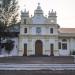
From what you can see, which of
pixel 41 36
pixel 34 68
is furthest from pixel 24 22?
pixel 34 68

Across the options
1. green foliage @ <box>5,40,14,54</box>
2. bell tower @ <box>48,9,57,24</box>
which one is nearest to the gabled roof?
bell tower @ <box>48,9,57,24</box>

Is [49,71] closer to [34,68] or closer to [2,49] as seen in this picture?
[34,68]

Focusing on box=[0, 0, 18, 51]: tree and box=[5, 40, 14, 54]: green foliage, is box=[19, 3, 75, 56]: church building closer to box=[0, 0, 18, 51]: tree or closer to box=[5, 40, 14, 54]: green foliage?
box=[5, 40, 14, 54]: green foliage

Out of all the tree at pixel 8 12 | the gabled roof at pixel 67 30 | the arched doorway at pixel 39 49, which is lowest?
the arched doorway at pixel 39 49

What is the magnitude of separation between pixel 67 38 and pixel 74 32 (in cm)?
188

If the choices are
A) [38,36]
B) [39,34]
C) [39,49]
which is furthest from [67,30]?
[39,49]

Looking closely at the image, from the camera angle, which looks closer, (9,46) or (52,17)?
(9,46)

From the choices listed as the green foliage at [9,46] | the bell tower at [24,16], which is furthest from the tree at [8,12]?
the bell tower at [24,16]

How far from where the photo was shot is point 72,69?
1579cm

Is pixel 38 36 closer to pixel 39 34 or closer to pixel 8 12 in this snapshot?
pixel 39 34

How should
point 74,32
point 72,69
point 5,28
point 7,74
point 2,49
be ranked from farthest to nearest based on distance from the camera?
1. point 74,32
2. point 2,49
3. point 5,28
4. point 72,69
5. point 7,74

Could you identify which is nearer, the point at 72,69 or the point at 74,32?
the point at 72,69

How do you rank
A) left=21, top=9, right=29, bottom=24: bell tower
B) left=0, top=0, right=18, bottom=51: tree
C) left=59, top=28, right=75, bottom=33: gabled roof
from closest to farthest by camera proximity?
1. left=0, top=0, right=18, bottom=51: tree
2. left=21, top=9, right=29, bottom=24: bell tower
3. left=59, top=28, right=75, bottom=33: gabled roof

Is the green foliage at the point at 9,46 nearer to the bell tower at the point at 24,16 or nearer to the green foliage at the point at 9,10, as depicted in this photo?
the green foliage at the point at 9,10
